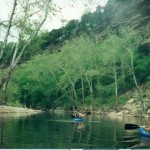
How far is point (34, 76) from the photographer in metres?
13.9

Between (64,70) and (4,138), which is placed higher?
(64,70)

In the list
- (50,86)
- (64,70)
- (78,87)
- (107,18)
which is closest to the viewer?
(107,18)

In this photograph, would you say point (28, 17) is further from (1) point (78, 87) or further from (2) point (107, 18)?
(1) point (78, 87)

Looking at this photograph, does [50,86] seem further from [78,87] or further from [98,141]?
[98,141]

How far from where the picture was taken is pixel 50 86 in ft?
50.6

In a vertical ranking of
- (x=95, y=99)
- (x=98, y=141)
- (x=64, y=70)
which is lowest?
(x=98, y=141)

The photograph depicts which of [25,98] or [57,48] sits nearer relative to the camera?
[57,48]

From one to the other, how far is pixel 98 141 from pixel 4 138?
7.97 ft

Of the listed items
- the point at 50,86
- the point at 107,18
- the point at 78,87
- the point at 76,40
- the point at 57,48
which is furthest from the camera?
the point at 78,87

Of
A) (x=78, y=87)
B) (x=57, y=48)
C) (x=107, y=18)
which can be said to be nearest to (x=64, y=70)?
(x=78, y=87)

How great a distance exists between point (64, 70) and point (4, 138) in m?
6.38

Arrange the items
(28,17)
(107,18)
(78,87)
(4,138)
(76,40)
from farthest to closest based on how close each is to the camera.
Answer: (78,87)
(76,40)
(107,18)
(4,138)
(28,17)

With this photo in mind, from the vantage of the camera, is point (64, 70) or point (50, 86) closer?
point (50, 86)

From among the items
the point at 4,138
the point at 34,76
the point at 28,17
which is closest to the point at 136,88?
the point at 34,76
